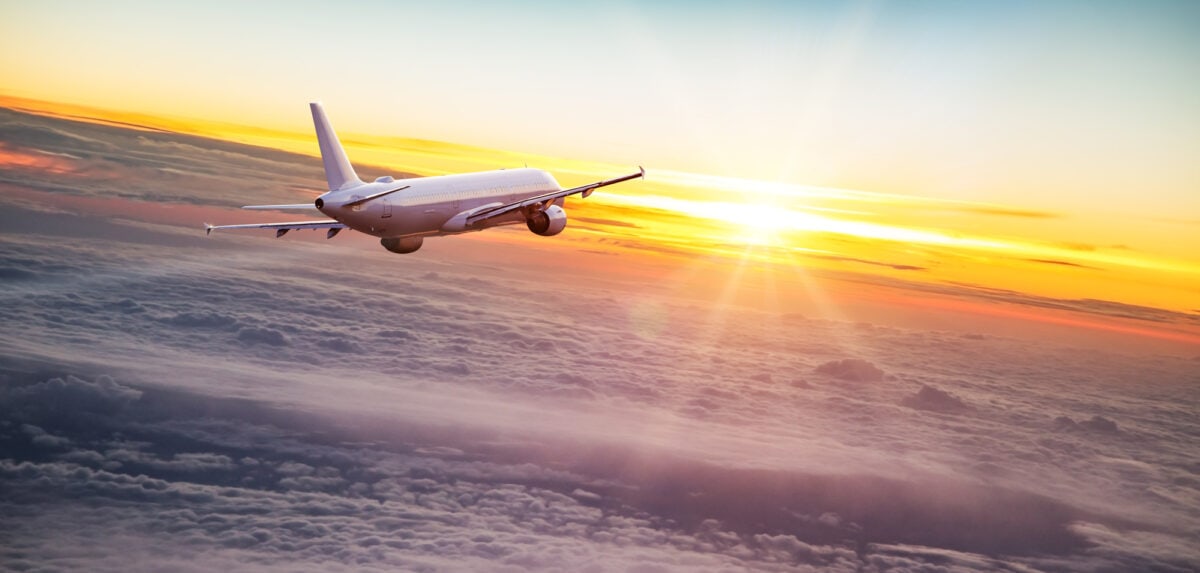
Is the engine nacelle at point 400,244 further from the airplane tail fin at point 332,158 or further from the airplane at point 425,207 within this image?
the airplane tail fin at point 332,158

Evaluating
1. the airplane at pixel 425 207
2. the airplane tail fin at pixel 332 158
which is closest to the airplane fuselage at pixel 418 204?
the airplane at pixel 425 207

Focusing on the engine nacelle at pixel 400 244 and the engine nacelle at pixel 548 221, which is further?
the engine nacelle at pixel 548 221

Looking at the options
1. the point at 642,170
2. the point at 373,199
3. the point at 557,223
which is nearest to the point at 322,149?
the point at 373,199

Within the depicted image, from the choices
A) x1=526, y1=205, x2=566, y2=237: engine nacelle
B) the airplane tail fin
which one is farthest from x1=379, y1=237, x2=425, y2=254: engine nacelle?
the airplane tail fin

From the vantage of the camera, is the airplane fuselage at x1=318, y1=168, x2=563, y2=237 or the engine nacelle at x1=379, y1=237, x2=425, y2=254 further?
the airplane fuselage at x1=318, y1=168, x2=563, y2=237

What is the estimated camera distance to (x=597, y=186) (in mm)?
32219

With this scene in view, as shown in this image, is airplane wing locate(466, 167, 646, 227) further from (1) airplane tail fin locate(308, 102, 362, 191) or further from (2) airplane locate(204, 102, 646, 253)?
(1) airplane tail fin locate(308, 102, 362, 191)

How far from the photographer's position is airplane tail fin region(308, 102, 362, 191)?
3588 centimetres

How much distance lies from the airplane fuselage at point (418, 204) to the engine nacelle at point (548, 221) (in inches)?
29.7

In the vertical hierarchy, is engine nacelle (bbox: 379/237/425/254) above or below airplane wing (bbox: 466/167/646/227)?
below

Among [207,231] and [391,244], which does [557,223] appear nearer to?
[391,244]

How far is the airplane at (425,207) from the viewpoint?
1233 inches

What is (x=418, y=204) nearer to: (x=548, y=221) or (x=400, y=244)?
(x=400, y=244)

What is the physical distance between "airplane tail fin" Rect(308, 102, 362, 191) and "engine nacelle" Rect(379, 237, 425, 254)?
22.3 ft
